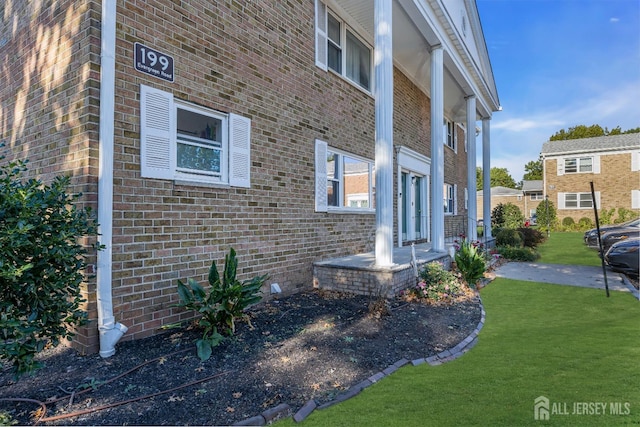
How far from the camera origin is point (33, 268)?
2.92 metres

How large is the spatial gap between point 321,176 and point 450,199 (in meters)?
10.6

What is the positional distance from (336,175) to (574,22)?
7762 mm

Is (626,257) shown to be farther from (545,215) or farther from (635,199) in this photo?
(635,199)

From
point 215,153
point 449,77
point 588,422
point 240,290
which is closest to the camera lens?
point 588,422

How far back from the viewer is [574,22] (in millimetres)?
9359

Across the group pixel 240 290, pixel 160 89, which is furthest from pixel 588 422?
pixel 160 89

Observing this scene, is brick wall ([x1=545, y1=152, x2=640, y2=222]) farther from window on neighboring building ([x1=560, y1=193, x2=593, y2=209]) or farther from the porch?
the porch

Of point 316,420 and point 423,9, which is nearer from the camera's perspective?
point 316,420

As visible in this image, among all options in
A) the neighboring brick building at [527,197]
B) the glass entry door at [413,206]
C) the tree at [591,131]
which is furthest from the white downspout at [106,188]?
the tree at [591,131]

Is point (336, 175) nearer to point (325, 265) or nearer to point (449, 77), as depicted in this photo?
point (325, 265)

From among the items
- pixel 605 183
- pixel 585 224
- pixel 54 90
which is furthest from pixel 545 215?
pixel 54 90

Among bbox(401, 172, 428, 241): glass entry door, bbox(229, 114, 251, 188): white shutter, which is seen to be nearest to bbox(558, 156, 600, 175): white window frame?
bbox(401, 172, 428, 241): glass entry door

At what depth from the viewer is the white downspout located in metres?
3.84

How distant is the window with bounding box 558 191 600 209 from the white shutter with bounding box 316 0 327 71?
2953cm
